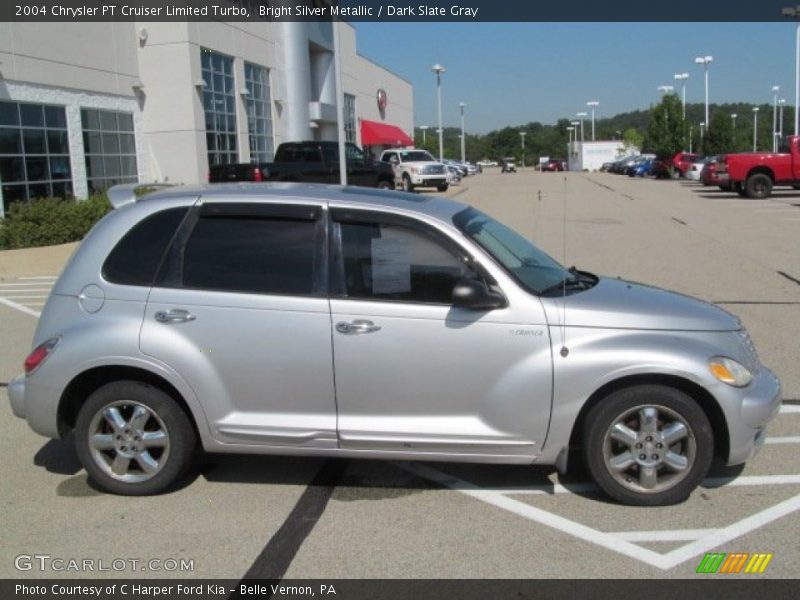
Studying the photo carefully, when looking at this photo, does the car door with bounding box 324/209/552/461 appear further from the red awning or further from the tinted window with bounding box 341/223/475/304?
the red awning

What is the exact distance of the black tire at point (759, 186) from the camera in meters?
28.1

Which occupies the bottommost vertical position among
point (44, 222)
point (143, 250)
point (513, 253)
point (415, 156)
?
point (44, 222)

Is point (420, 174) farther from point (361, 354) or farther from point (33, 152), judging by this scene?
point (361, 354)

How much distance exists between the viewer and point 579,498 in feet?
14.7

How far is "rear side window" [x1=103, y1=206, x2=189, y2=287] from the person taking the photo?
458 centimetres

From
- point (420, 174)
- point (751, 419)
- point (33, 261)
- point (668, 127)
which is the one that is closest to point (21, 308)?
point (33, 261)

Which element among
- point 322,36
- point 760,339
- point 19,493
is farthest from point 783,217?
A: point 322,36

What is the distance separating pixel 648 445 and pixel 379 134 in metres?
57.7

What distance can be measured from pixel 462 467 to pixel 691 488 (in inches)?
53.5

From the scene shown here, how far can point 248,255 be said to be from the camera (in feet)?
14.9

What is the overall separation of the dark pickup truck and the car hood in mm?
18993

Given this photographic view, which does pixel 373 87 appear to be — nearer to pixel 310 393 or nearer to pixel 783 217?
pixel 783 217

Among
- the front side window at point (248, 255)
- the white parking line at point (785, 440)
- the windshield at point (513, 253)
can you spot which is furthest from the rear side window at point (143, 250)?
the white parking line at point (785, 440)
